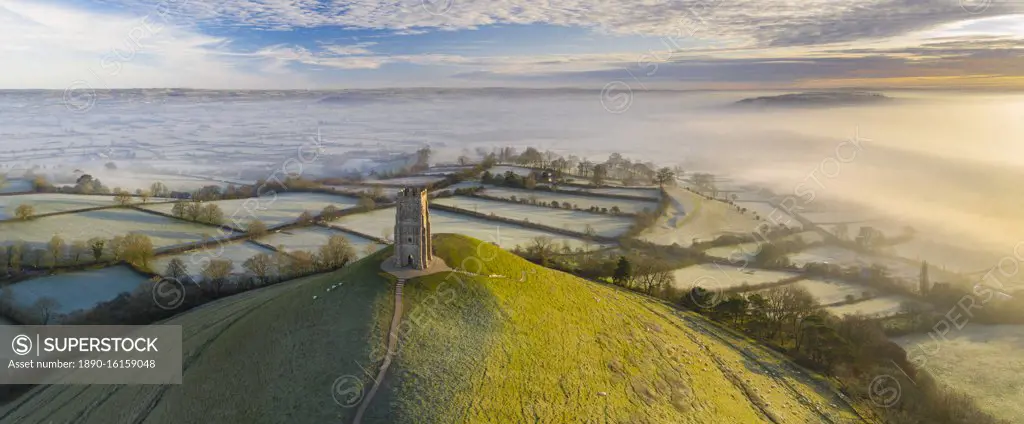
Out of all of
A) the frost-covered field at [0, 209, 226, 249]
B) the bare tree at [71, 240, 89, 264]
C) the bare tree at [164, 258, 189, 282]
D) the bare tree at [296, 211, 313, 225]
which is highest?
the bare tree at [296, 211, 313, 225]

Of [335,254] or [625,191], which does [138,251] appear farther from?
[625,191]

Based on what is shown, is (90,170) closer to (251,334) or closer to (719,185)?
(251,334)

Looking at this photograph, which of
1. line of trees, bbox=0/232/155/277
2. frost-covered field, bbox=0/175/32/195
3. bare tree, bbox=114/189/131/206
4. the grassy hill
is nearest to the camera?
the grassy hill

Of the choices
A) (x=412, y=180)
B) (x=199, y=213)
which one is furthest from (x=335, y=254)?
(x=412, y=180)

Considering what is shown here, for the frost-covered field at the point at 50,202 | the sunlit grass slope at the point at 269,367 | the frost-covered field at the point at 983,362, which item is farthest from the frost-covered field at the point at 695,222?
the frost-covered field at the point at 50,202

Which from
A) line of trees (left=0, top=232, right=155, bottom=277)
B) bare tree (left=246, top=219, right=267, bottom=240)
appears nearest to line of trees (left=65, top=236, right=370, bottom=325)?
line of trees (left=0, top=232, right=155, bottom=277)

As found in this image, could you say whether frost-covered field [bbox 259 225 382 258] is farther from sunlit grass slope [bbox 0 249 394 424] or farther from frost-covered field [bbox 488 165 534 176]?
frost-covered field [bbox 488 165 534 176]

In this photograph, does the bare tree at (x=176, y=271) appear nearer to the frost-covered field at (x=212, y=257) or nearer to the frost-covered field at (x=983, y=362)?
the frost-covered field at (x=212, y=257)
